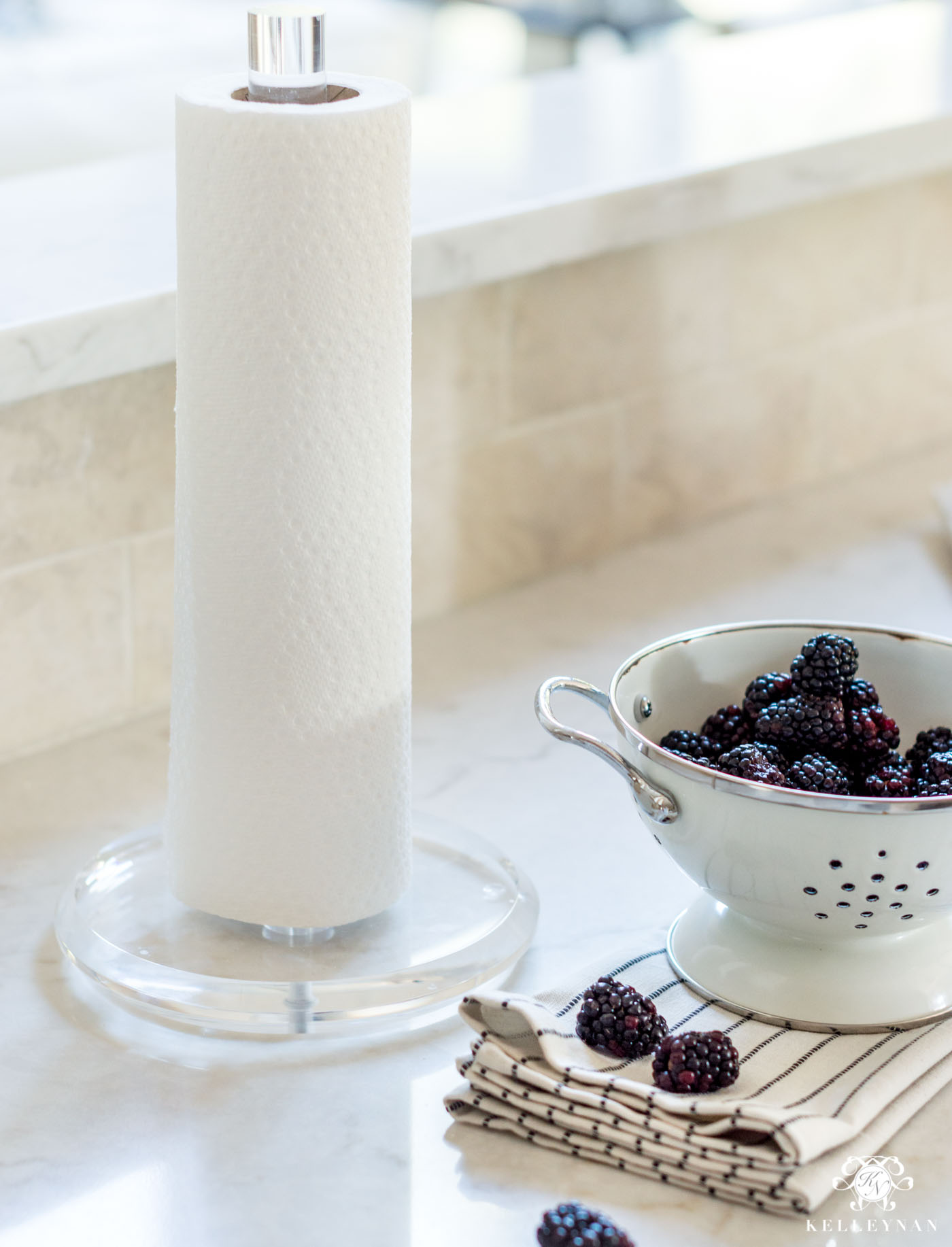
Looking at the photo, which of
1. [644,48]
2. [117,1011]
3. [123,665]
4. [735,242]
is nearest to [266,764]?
[117,1011]

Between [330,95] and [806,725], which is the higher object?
[330,95]

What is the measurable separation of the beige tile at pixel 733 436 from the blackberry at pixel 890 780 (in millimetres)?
507

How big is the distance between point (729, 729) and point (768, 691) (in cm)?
2

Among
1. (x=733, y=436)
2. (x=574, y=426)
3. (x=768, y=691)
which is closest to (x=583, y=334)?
(x=574, y=426)

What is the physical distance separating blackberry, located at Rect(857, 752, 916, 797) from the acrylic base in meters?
0.15

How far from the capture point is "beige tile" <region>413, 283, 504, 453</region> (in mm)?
918

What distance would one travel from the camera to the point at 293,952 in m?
0.61

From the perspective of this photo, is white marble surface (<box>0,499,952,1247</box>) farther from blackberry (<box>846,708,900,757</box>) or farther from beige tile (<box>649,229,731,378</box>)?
beige tile (<box>649,229,731,378</box>)

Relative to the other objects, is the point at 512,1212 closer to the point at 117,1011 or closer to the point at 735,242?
the point at 117,1011

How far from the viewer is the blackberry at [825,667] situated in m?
0.60

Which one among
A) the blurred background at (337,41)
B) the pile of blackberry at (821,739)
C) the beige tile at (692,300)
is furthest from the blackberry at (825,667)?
the blurred background at (337,41)

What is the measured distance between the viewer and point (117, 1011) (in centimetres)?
60

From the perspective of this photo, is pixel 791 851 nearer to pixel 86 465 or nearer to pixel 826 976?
pixel 826 976

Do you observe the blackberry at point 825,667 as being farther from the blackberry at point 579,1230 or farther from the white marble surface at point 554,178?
the white marble surface at point 554,178
